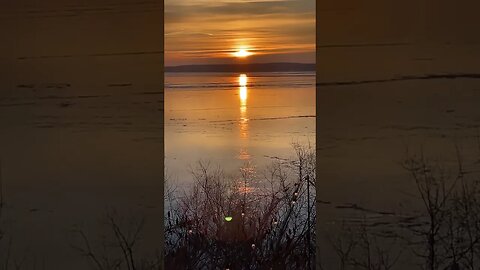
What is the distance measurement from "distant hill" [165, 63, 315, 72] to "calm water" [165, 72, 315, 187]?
0.05 feet

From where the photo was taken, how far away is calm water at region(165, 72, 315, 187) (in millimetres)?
2020

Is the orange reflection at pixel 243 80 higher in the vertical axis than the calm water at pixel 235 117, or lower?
higher

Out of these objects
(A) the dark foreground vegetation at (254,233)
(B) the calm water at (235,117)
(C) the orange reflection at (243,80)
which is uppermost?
(C) the orange reflection at (243,80)

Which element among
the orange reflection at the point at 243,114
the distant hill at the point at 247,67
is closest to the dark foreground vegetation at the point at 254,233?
the orange reflection at the point at 243,114

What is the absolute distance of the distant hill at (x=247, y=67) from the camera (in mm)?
2018

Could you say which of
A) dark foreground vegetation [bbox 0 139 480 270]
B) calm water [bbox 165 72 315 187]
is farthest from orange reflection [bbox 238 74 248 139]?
dark foreground vegetation [bbox 0 139 480 270]

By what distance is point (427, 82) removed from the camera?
1.83m

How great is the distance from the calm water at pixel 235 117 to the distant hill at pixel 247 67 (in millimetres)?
16

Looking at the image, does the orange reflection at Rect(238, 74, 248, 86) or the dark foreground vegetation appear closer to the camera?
the dark foreground vegetation

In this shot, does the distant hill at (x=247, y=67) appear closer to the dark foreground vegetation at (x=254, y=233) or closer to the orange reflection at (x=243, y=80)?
the orange reflection at (x=243, y=80)

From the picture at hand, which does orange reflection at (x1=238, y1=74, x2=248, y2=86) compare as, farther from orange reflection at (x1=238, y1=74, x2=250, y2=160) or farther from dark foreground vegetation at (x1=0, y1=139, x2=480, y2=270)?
dark foreground vegetation at (x1=0, y1=139, x2=480, y2=270)

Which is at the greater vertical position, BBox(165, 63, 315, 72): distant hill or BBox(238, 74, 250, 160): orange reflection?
BBox(165, 63, 315, 72): distant hill
